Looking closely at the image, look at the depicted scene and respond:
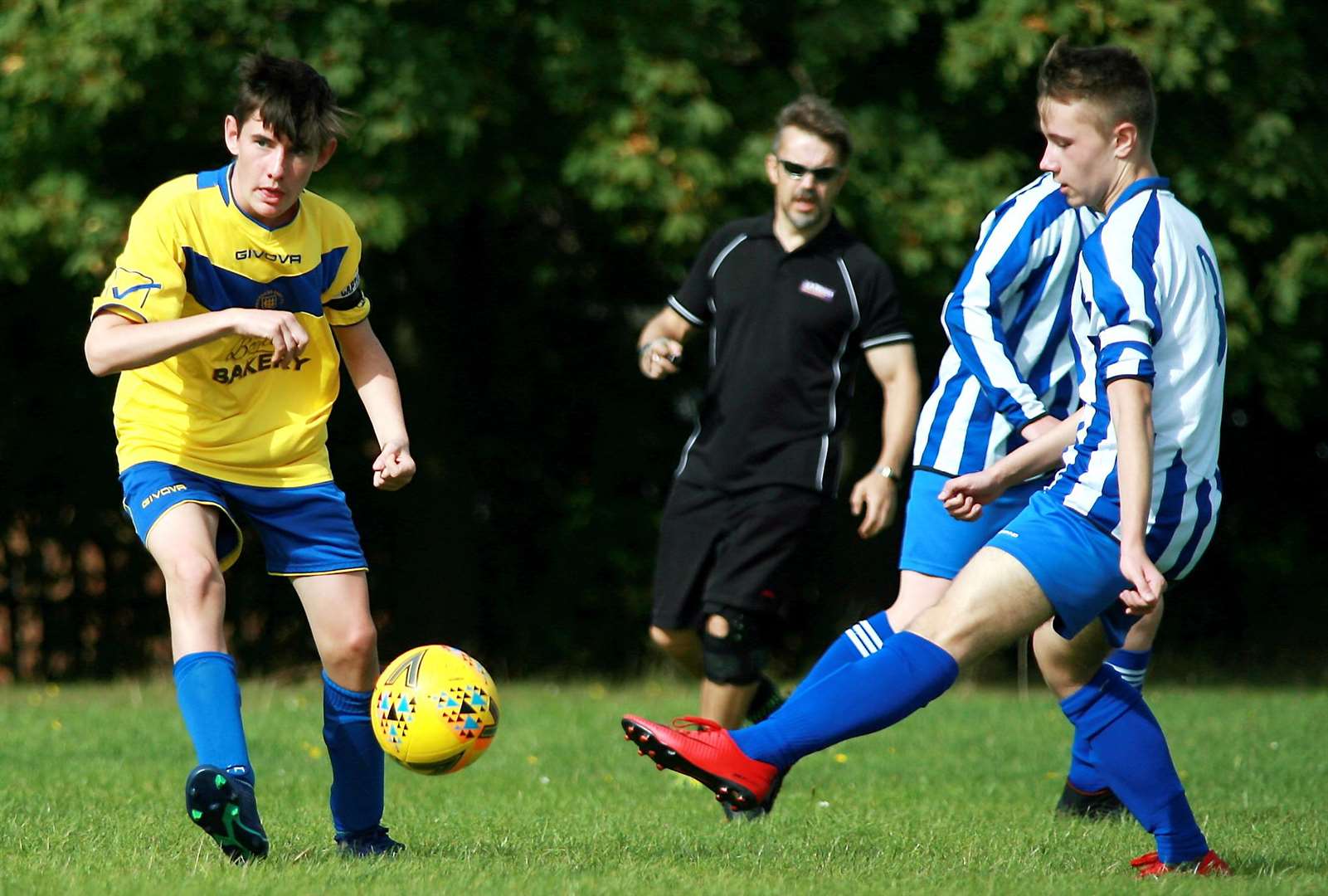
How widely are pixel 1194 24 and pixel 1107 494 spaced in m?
6.92

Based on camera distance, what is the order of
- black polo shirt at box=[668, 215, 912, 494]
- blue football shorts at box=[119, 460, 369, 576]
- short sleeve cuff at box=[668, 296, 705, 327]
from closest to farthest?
blue football shorts at box=[119, 460, 369, 576] → black polo shirt at box=[668, 215, 912, 494] → short sleeve cuff at box=[668, 296, 705, 327]

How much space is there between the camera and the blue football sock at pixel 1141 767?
15.0ft

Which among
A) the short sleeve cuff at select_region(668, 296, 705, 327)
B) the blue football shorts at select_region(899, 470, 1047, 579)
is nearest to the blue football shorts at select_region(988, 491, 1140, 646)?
the blue football shorts at select_region(899, 470, 1047, 579)

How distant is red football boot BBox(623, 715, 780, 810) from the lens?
13.7ft

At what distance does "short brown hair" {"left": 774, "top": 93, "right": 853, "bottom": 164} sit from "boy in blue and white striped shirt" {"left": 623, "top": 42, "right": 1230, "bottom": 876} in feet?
6.12

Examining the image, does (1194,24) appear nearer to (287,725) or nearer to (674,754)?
(287,725)

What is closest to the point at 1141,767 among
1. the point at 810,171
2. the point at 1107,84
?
the point at 1107,84

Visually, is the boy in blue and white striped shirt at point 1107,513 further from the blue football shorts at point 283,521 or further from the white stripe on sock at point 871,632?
the blue football shorts at point 283,521

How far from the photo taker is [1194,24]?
1037 centimetres

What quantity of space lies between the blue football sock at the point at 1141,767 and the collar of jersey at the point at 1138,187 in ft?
4.33

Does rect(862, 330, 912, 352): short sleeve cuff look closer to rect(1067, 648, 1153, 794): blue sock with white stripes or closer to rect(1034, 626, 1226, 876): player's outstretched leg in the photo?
rect(1067, 648, 1153, 794): blue sock with white stripes

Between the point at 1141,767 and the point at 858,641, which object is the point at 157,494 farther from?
the point at 1141,767

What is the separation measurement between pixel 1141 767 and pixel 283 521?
2.48 metres

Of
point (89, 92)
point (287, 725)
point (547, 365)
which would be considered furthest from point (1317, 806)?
point (547, 365)
